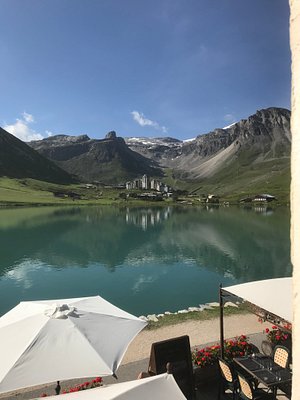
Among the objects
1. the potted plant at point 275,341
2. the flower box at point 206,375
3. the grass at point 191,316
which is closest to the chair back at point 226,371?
the flower box at point 206,375

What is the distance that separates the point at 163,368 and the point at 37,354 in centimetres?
410

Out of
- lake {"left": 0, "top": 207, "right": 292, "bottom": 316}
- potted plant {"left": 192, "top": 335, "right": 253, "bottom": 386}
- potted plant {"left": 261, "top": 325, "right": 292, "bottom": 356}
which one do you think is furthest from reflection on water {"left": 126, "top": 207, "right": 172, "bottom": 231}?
potted plant {"left": 192, "top": 335, "right": 253, "bottom": 386}

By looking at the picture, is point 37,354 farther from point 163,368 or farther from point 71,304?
point 163,368

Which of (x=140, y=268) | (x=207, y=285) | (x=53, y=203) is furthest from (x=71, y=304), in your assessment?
(x=53, y=203)

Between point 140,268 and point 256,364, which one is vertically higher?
point 256,364

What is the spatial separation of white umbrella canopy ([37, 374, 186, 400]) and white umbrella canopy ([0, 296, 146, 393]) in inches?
80.7

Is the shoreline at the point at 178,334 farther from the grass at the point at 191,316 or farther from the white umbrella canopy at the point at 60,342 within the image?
the white umbrella canopy at the point at 60,342

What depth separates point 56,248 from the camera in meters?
67.1

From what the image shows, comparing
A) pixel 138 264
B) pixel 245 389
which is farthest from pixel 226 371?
pixel 138 264

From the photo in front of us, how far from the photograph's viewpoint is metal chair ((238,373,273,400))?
1008 centimetres

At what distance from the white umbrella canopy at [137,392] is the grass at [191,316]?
15.3 meters

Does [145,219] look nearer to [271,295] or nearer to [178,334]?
[178,334]

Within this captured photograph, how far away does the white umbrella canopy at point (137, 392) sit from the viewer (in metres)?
6.08

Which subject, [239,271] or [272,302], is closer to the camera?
[272,302]
